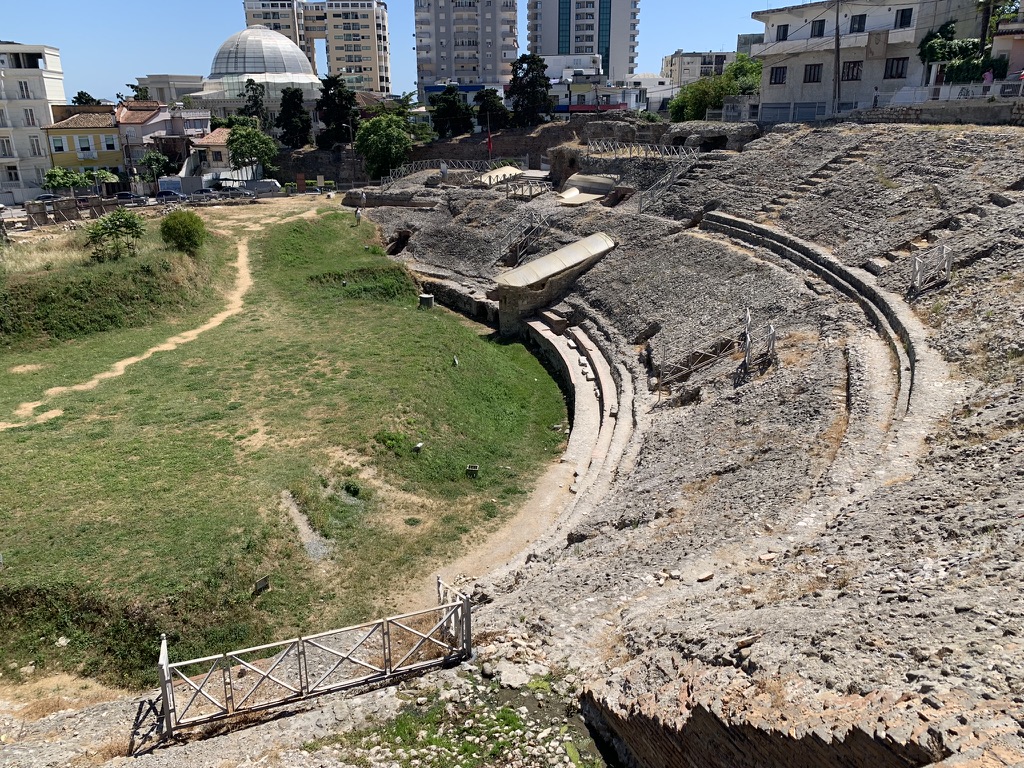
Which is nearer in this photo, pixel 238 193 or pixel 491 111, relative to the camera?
pixel 238 193

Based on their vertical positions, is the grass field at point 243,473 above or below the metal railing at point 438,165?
below

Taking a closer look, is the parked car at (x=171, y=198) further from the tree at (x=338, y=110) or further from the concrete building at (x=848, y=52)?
the concrete building at (x=848, y=52)

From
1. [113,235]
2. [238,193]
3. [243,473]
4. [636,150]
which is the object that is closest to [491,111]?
[238,193]

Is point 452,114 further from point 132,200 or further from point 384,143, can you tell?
point 132,200

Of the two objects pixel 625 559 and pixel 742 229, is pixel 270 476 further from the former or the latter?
pixel 742 229

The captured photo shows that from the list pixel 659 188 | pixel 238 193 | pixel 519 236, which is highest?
pixel 659 188

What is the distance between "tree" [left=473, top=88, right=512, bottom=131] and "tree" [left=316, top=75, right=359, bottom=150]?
39.9 ft

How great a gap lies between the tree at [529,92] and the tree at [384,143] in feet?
54.1

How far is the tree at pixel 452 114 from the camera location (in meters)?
70.9

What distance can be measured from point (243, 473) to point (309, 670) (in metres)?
7.74

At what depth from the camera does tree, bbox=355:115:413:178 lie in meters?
58.0

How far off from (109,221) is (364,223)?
1506 cm

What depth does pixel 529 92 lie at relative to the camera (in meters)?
70.8

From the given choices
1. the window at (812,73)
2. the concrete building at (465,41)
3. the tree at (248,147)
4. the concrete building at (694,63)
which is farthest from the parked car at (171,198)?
the concrete building at (694,63)
